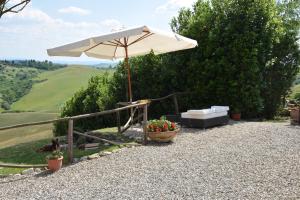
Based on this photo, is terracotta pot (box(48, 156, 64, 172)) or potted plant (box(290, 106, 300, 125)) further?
potted plant (box(290, 106, 300, 125))

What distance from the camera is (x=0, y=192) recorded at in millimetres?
6223

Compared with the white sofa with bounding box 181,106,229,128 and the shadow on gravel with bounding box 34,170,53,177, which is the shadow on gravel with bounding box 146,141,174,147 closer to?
the white sofa with bounding box 181,106,229,128

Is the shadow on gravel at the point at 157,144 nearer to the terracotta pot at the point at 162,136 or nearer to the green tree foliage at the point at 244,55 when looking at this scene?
the terracotta pot at the point at 162,136

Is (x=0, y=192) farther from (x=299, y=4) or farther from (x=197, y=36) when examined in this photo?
(x=299, y=4)

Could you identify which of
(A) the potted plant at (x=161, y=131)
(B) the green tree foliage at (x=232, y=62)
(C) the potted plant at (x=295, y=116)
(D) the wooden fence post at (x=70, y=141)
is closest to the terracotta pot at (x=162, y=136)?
(A) the potted plant at (x=161, y=131)

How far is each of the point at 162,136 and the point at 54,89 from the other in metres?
98.8

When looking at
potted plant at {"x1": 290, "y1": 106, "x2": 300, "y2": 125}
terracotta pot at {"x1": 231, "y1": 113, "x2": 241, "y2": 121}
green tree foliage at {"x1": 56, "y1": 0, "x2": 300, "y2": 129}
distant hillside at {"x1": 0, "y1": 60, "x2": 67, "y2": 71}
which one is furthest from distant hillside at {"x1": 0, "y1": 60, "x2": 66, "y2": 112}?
potted plant at {"x1": 290, "y1": 106, "x2": 300, "y2": 125}

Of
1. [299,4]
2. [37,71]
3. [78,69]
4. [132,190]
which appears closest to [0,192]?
[132,190]

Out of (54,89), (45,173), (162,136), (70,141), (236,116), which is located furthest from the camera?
(54,89)

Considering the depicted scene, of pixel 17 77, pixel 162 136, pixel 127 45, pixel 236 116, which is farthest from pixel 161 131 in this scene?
pixel 17 77

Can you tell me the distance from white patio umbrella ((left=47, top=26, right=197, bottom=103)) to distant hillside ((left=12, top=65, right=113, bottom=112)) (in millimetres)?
73418

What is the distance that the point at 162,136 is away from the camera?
9070 millimetres

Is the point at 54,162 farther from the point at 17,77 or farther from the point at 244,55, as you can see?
the point at 17,77

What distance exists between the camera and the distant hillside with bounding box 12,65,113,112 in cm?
9231
